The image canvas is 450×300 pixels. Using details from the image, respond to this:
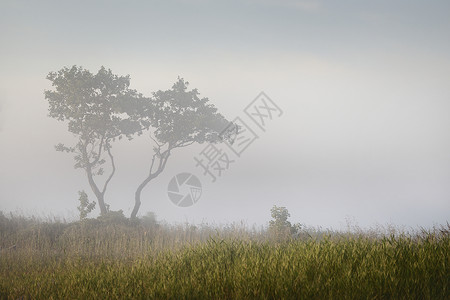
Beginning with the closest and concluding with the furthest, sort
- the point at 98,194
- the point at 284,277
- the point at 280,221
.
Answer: the point at 284,277, the point at 280,221, the point at 98,194

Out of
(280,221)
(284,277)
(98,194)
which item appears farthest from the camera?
(98,194)

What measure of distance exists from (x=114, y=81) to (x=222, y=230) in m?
Result: 14.4

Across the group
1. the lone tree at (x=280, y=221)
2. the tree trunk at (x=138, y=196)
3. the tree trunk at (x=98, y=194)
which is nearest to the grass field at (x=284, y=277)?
the lone tree at (x=280, y=221)

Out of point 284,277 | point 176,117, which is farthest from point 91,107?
point 284,277

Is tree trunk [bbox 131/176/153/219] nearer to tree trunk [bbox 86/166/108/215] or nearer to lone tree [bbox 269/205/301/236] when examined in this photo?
tree trunk [bbox 86/166/108/215]

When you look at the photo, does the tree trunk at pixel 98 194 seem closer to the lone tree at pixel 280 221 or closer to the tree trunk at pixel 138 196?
the tree trunk at pixel 138 196

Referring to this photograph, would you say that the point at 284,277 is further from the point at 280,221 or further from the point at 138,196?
the point at 138,196

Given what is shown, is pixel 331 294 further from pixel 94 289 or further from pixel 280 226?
pixel 280 226

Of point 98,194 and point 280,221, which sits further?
point 98,194

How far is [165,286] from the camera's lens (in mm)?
6004

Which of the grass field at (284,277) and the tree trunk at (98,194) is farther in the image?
the tree trunk at (98,194)

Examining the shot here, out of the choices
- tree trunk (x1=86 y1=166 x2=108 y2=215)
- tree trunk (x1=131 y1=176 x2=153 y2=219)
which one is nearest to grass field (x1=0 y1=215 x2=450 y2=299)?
tree trunk (x1=131 y1=176 x2=153 y2=219)

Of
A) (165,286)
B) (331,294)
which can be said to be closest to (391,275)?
(331,294)

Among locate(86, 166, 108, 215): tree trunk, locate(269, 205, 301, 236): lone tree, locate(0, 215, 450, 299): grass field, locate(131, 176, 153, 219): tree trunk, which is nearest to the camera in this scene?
locate(0, 215, 450, 299): grass field
